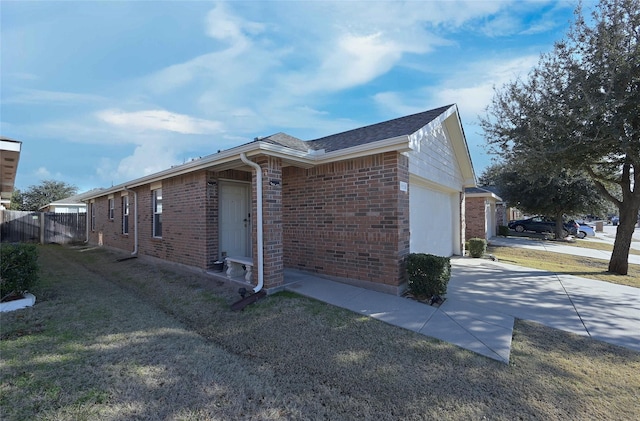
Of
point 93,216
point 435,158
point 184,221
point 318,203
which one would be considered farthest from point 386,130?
point 93,216

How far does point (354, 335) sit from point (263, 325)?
1386mm

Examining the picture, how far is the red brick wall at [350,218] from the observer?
5.41 m

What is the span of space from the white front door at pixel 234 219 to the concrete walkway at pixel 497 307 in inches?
73.3

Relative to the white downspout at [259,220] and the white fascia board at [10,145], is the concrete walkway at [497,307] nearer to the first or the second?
the white downspout at [259,220]

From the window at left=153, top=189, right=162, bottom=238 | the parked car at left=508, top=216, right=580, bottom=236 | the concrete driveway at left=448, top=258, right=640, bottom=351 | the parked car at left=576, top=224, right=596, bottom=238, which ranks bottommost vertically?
the concrete driveway at left=448, top=258, right=640, bottom=351

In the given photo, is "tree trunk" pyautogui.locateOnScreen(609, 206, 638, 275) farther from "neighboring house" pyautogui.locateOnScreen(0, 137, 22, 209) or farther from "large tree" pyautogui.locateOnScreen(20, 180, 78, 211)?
Answer: "large tree" pyautogui.locateOnScreen(20, 180, 78, 211)

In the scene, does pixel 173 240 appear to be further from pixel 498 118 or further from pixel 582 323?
pixel 498 118

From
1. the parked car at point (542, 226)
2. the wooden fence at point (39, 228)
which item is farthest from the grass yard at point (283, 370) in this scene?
the parked car at point (542, 226)

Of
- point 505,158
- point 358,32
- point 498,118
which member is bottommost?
point 505,158

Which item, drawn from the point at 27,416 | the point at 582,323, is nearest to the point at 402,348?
the point at 582,323

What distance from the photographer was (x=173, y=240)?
8219mm

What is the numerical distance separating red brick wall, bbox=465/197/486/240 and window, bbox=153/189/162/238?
14885mm

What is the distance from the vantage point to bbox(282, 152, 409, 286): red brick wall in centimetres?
541

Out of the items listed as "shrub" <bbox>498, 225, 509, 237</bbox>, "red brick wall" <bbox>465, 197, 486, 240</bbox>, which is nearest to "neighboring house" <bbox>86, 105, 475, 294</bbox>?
"red brick wall" <bbox>465, 197, 486, 240</bbox>
